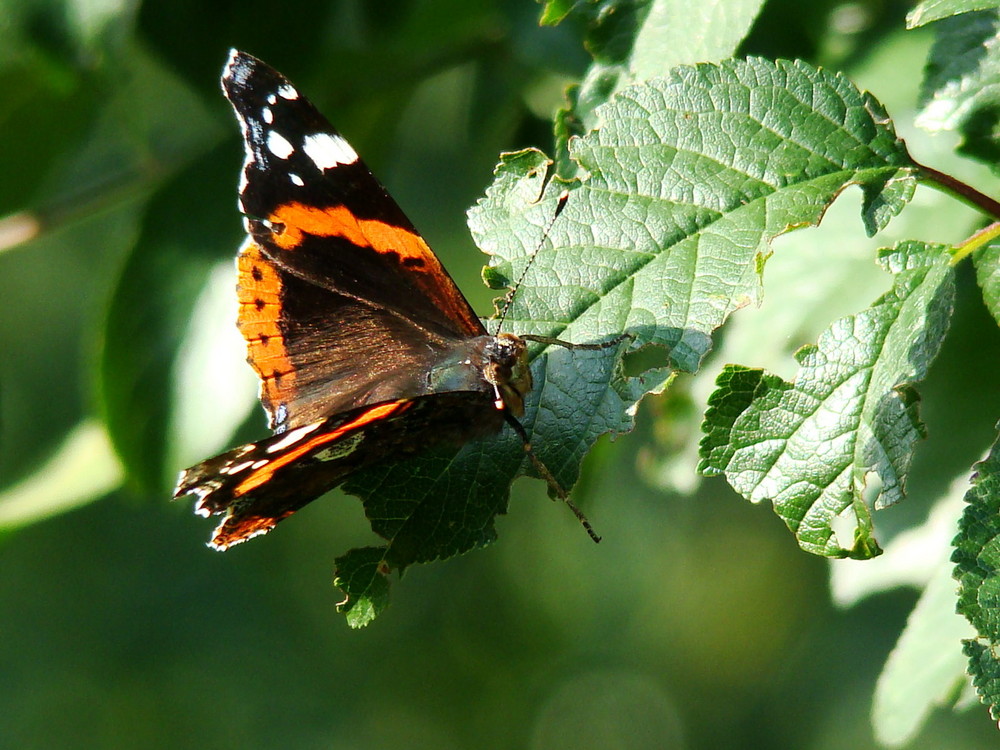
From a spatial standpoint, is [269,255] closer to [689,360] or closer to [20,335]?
[689,360]

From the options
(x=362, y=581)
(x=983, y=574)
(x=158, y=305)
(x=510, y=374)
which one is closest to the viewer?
(x=983, y=574)

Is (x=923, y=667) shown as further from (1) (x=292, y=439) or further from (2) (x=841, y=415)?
(1) (x=292, y=439)

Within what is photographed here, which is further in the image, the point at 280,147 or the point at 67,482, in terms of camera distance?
the point at 67,482

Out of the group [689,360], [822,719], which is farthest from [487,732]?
[689,360]

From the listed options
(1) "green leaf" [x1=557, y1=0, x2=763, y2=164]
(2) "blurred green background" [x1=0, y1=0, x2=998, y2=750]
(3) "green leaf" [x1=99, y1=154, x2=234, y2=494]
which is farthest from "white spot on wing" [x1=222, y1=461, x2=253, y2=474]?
(2) "blurred green background" [x1=0, y1=0, x2=998, y2=750]

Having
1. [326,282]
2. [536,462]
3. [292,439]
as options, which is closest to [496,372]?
[536,462]

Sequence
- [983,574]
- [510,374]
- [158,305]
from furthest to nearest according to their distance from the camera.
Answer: [158,305] < [510,374] < [983,574]

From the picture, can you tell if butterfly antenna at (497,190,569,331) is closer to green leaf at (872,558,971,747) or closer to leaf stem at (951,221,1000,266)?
leaf stem at (951,221,1000,266)
